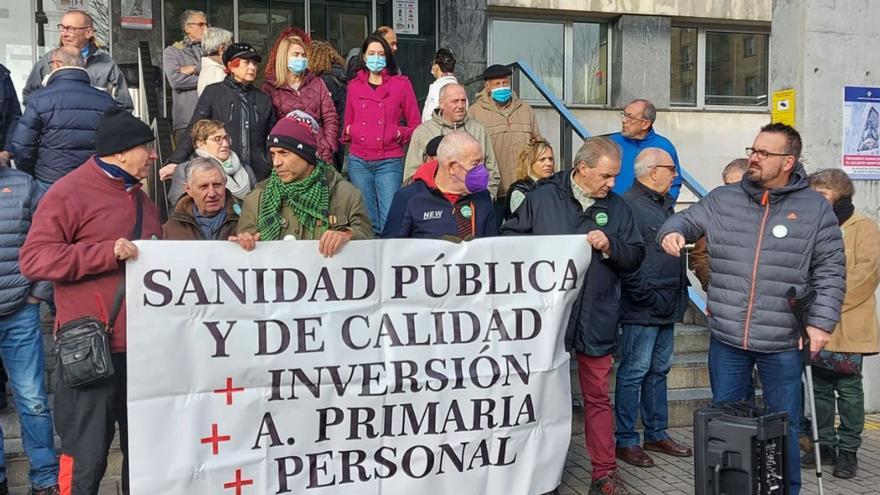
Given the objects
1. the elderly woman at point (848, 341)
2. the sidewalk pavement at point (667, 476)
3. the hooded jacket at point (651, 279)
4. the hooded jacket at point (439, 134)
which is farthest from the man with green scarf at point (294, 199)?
the elderly woman at point (848, 341)

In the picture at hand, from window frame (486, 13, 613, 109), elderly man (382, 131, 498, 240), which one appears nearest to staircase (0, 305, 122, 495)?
elderly man (382, 131, 498, 240)

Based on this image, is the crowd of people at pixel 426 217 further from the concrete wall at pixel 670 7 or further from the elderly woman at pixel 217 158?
the concrete wall at pixel 670 7

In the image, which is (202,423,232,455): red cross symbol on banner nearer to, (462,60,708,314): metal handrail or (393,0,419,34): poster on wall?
(462,60,708,314): metal handrail

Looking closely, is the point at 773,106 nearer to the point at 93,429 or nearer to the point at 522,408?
the point at 522,408

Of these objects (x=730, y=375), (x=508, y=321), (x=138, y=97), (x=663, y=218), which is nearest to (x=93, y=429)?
(x=508, y=321)

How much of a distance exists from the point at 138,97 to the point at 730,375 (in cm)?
660

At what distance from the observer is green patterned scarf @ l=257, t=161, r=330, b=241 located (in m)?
4.34

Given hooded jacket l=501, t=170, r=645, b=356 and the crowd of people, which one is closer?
the crowd of people

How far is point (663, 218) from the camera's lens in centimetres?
567

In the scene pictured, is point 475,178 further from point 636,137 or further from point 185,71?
point 185,71

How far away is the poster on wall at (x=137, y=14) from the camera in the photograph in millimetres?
10320

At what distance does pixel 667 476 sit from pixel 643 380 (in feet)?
2.18

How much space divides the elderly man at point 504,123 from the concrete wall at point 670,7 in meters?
5.01

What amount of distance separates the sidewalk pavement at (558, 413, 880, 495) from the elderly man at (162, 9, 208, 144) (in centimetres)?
412
